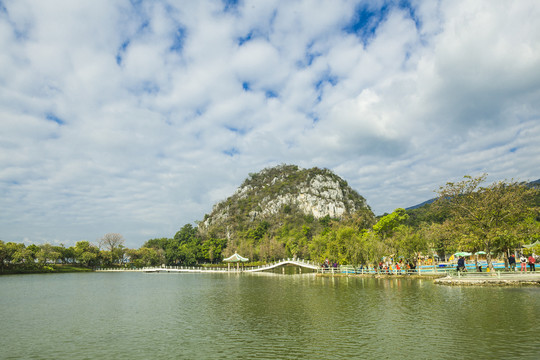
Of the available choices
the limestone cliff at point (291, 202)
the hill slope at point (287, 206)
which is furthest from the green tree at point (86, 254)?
the limestone cliff at point (291, 202)

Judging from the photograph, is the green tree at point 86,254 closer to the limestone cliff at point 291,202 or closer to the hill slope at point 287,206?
the hill slope at point 287,206

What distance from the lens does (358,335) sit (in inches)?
561

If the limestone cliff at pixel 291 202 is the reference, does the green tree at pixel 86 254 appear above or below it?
below

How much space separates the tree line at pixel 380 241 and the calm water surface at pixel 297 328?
30.1ft

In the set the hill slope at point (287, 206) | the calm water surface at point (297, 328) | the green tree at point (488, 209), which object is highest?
the hill slope at point (287, 206)

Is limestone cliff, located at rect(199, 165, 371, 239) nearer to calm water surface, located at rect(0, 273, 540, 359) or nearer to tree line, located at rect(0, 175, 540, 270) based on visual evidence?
tree line, located at rect(0, 175, 540, 270)

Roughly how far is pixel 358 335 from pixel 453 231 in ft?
78.1

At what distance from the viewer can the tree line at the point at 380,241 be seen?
32.1 m

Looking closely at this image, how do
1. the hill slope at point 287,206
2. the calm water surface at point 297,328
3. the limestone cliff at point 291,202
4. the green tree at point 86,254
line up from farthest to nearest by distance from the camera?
the limestone cliff at point 291,202 → the hill slope at point 287,206 → the green tree at point 86,254 → the calm water surface at point 297,328

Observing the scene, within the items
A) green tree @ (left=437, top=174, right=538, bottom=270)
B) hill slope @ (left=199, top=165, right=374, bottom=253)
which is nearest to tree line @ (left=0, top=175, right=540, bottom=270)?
green tree @ (left=437, top=174, right=538, bottom=270)

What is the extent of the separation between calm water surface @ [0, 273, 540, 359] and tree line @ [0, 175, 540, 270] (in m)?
9.18

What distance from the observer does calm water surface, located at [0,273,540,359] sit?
12344mm

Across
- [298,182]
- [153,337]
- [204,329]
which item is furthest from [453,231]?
[298,182]

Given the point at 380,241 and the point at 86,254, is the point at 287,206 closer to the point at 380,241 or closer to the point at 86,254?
the point at 86,254
